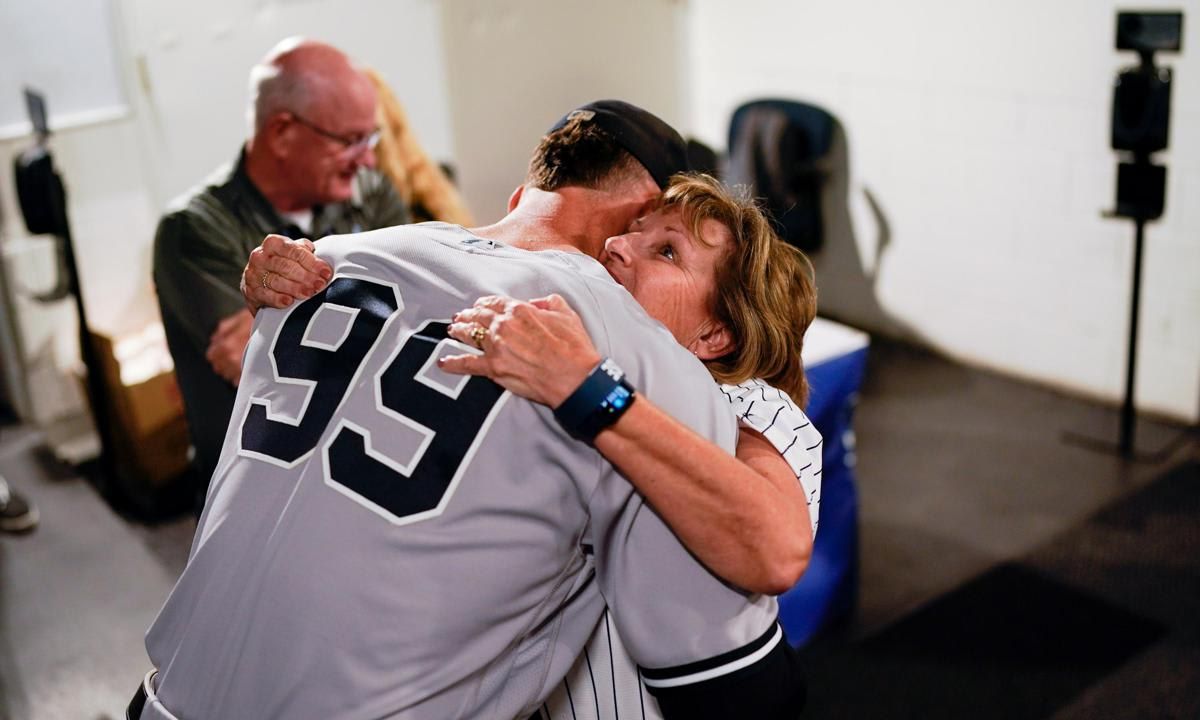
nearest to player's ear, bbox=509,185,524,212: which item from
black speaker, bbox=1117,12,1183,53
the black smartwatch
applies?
the black smartwatch

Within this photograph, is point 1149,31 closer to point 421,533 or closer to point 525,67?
point 525,67

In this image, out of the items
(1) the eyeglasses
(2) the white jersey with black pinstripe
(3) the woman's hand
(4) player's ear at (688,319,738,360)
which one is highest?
(1) the eyeglasses

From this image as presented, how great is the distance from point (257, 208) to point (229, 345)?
1.29 feet

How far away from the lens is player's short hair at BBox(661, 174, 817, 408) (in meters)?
1.42

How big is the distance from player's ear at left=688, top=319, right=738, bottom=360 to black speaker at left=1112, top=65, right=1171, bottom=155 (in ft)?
9.21

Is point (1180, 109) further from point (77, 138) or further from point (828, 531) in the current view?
point (77, 138)

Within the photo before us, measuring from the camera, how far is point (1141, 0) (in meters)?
3.90

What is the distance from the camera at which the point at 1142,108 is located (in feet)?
12.0

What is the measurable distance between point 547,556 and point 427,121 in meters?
3.73

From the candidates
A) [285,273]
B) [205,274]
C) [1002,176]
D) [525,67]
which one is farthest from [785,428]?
[525,67]

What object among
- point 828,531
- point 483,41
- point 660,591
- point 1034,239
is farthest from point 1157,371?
point 660,591

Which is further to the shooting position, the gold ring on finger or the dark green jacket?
the dark green jacket

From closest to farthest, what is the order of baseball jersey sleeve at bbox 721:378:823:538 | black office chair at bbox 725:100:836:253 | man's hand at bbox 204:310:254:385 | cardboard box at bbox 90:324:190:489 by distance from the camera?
1. baseball jersey sleeve at bbox 721:378:823:538
2. man's hand at bbox 204:310:254:385
3. cardboard box at bbox 90:324:190:489
4. black office chair at bbox 725:100:836:253

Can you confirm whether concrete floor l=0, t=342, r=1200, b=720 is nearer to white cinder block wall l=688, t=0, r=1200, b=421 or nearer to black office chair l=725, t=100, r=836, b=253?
white cinder block wall l=688, t=0, r=1200, b=421
